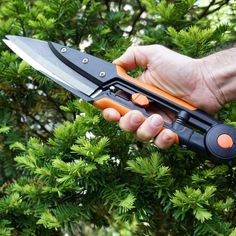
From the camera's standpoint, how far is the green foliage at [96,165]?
140 cm

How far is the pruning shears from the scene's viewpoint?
4.62ft

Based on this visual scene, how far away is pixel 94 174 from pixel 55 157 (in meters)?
0.14

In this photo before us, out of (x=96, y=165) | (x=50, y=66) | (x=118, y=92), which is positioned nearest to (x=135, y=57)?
(x=118, y=92)

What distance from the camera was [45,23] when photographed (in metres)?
Answer: 1.77

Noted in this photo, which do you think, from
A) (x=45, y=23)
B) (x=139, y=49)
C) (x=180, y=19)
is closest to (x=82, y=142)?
(x=139, y=49)

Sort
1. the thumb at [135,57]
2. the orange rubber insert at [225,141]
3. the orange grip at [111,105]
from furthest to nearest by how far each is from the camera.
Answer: the thumb at [135,57] < the orange grip at [111,105] < the orange rubber insert at [225,141]

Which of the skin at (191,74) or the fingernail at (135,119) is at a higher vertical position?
the skin at (191,74)

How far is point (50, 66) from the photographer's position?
62.1 inches

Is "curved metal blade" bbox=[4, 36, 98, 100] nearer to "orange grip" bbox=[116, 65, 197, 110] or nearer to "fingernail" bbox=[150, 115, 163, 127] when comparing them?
"orange grip" bbox=[116, 65, 197, 110]

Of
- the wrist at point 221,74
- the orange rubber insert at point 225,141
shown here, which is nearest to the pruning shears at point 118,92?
the orange rubber insert at point 225,141

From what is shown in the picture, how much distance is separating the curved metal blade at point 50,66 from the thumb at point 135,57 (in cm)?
14

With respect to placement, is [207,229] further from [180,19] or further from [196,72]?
[180,19]

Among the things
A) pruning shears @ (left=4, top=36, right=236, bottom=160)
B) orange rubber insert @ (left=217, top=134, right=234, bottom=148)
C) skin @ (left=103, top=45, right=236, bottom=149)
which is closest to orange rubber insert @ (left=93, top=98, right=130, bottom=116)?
pruning shears @ (left=4, top=36, right=236, bottom=160)

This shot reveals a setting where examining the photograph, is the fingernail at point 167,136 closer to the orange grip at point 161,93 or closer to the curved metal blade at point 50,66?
the orange grip at point 161,93
